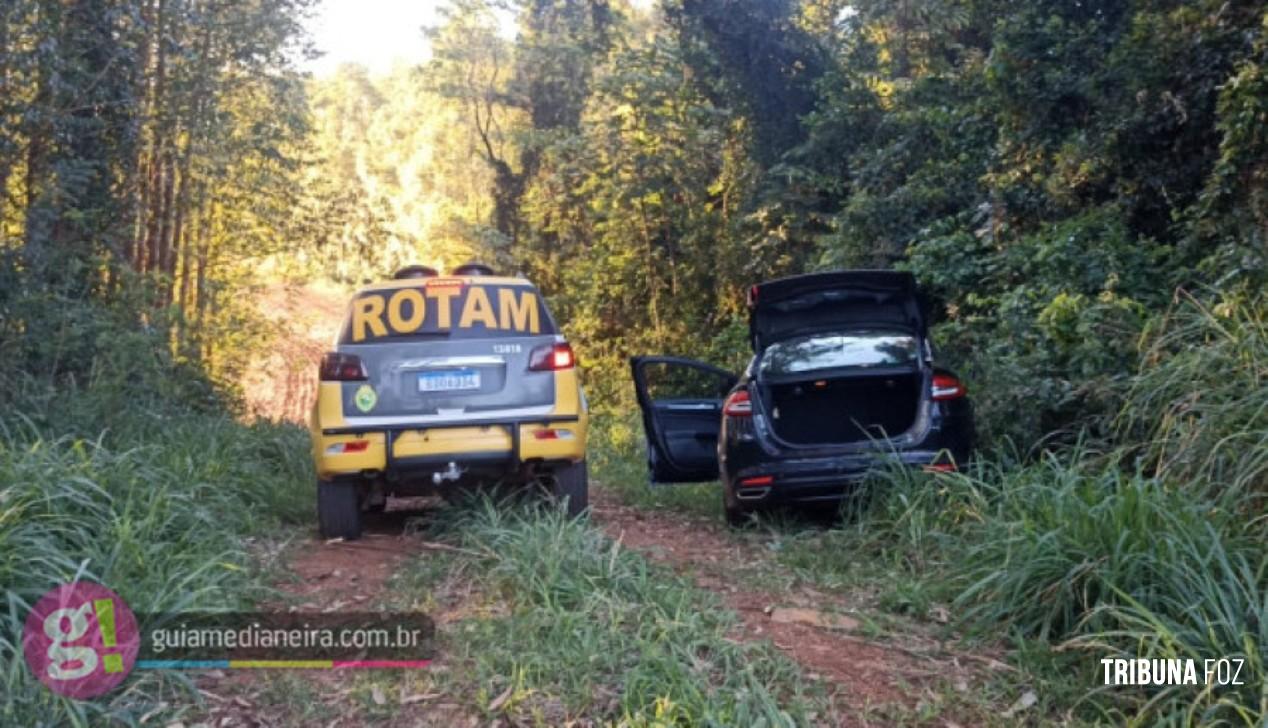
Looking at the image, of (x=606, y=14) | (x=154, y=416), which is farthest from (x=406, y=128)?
(x=154, y=416)

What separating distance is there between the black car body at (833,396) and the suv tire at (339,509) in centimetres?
228

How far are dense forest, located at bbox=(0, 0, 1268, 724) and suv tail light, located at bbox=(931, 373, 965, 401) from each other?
1.64ft

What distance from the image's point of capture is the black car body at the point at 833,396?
240 inches

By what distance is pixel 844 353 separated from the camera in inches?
257

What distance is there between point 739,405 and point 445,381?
1.81m

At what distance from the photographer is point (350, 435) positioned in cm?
594

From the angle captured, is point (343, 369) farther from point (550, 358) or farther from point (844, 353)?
point (844, 353)

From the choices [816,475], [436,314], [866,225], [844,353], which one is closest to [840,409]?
[844,353]

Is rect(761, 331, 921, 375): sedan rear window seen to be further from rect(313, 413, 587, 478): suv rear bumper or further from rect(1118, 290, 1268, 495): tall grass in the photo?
rect(313, 413, 587, 478): suv rear bumper

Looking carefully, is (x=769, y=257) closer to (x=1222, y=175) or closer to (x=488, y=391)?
(x=1222, y=175)

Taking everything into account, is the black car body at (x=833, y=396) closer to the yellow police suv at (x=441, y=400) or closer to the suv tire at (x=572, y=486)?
the suv tire at (x=572, y=486)

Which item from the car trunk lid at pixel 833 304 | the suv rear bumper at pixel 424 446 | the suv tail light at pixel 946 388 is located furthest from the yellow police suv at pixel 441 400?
the suv tail light at pixel 946 388

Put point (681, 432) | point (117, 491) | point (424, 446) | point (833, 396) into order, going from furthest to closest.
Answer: point (681, 432), point (833, 396), point (424, 446), point (117, 491)

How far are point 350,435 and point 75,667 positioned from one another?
2563mm
